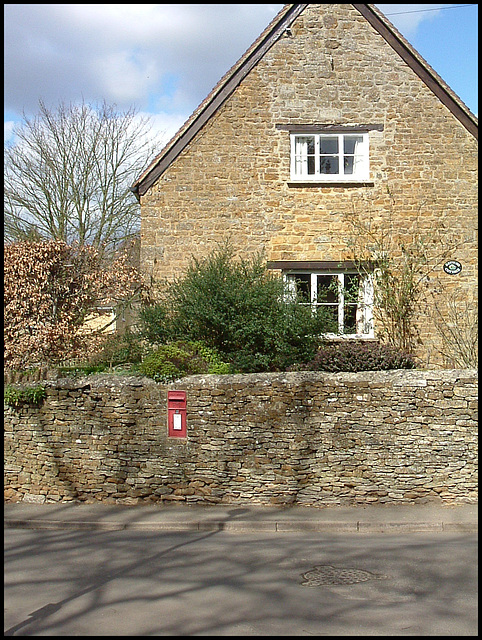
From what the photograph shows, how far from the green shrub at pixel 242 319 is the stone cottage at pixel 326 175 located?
206 cm

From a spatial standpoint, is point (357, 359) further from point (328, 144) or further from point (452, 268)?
point (328, 144)

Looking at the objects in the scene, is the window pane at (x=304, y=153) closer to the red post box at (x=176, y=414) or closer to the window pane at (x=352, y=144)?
the window pane at (x=352, y=144)

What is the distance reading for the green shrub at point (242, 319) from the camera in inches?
513

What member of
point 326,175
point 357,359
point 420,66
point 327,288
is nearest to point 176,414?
point 357,359

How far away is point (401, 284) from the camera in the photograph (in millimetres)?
15836

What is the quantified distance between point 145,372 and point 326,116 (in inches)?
319

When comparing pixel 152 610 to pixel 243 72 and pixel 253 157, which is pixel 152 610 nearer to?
pixel 253 157

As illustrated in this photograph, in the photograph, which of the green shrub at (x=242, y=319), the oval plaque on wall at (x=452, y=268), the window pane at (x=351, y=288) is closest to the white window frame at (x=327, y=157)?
the window pane at (x=351, y=288)

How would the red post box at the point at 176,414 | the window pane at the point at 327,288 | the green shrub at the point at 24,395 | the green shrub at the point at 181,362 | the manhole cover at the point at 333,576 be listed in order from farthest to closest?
the window pane at the point at 327,288
the green shrub at the point at 24,395
the green shrub at the point at 181,362
the red post box at the point at 176,414
the manhole cover at the point at 333,576

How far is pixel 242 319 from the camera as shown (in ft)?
42.8

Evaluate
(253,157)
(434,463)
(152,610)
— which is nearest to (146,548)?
(152,610)

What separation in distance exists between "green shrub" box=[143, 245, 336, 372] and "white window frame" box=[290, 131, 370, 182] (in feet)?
10.8

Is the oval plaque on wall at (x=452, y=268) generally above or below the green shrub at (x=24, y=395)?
above

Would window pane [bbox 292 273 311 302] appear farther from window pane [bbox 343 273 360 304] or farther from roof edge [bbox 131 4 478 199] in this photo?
roof edge [bbox 131 4 478 199]
